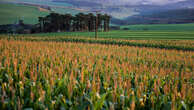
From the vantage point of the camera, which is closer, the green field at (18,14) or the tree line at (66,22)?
the green field at (18,14)

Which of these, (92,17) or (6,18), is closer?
(6,18)

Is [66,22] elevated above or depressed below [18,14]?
below

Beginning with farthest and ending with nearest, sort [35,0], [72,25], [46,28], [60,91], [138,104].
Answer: [35,0] < [72,25] < [46,28] < [60,91] < [138,104]

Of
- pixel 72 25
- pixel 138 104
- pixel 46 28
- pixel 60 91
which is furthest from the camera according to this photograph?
pixel 72 25

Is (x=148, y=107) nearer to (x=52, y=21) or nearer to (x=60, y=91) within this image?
(x=60, y=91)

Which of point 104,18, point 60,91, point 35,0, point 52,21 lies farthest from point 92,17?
point 60,91

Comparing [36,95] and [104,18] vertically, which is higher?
[104,18]

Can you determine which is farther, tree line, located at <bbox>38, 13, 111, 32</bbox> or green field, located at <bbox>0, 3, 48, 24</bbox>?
tree line, located at <bbox>38, 13, 111, 32</bbox>

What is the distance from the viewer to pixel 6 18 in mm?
64688

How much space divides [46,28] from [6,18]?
15361mm

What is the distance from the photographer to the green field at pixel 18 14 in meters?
64.3

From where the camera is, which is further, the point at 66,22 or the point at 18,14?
the point at 66,22

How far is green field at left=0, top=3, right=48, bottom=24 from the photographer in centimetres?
6433

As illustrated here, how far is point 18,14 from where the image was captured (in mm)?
73625
